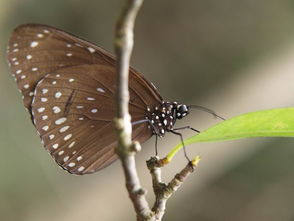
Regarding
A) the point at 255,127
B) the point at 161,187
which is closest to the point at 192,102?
the point at 255,127

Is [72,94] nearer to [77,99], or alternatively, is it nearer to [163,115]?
[77,99]

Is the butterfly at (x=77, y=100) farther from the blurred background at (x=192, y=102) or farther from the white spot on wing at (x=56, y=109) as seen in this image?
the blurred background at (x=192, y=102)

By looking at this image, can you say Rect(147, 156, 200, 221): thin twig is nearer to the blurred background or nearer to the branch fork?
the branch fork

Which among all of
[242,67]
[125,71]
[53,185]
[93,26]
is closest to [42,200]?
[53,185]

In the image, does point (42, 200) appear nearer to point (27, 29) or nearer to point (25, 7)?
point (25, 7)

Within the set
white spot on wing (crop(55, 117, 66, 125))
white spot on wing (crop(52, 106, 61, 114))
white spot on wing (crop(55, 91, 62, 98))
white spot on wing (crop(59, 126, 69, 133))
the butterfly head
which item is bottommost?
the butterfly head

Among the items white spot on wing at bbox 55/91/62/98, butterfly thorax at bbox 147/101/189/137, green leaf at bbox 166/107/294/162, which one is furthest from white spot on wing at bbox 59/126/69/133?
green leaf at bbox 166/107/294/162

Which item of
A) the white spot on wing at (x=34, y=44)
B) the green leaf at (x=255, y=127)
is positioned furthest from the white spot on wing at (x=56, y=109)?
the green leaf at (x=255, y=127)
